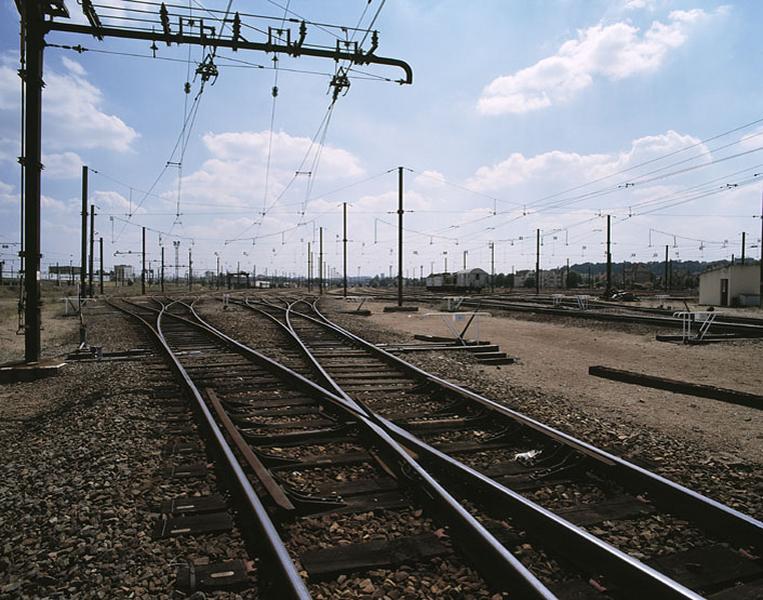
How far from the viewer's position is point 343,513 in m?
3.96

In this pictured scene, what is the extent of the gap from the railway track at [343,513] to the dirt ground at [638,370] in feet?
11.4

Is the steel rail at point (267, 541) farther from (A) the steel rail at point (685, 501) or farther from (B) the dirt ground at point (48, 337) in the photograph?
(B) the dirt ground at point (48, 337)

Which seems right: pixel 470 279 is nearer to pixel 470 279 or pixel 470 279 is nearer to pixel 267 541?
pixel 470 279

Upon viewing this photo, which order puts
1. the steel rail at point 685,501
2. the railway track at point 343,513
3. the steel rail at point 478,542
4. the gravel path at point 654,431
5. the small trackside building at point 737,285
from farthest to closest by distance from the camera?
the small trackside building at point 737,285, the gravel path at point 654,431, the steel rail at point 685,501, the railway track at point 343,513, the steel rail at point 478,542

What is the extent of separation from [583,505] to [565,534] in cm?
75

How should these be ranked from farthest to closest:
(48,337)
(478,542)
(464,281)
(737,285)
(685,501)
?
1. (464,281)
2. (737,285)
3. (48,337)
4. (685,501)
5. (478,542)

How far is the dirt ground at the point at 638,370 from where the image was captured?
652cm

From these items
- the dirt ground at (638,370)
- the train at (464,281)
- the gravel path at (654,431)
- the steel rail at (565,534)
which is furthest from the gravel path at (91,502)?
the train at (464,281)

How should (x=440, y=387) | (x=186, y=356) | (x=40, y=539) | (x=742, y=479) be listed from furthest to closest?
(x=186, y=356) → (x=440, y=387) → (x=742, y=479) → (x=40, y=539)

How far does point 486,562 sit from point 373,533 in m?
0.84

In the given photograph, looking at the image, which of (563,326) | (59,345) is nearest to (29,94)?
(59,345)

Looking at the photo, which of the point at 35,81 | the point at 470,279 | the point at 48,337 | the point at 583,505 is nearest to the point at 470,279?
the point at 470,279

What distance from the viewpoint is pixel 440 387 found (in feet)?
26.0

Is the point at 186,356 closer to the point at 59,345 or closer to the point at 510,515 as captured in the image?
the point at 59,345
